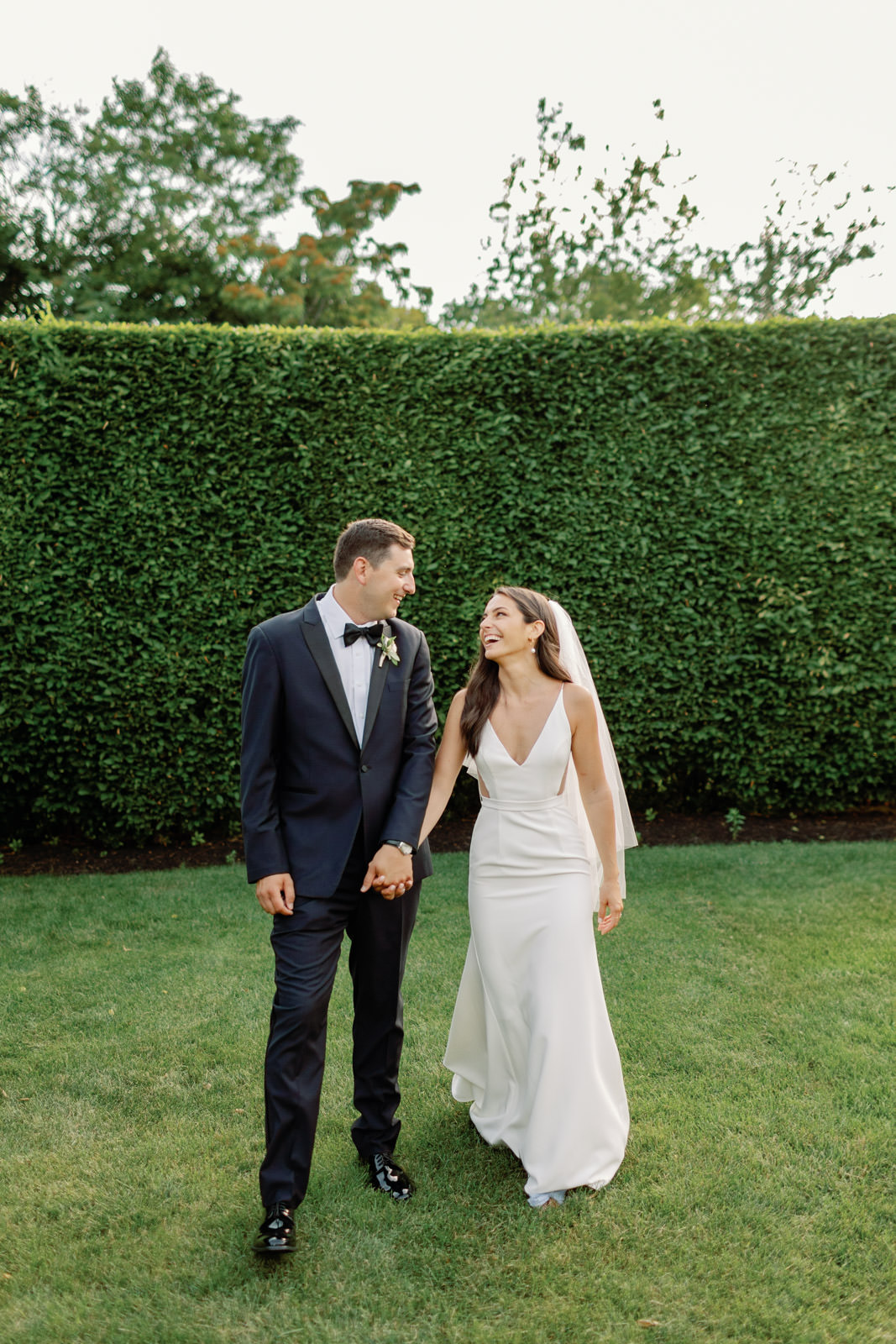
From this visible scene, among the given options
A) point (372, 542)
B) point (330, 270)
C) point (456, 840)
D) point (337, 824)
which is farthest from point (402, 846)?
point (330, 270)

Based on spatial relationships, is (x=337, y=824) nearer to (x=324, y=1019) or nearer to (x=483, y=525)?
(x=324, y=1019)

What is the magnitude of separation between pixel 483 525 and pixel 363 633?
439 centimetres

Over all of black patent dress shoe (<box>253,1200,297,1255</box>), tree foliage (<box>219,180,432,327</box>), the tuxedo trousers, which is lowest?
black patent dress shoe (<box>253,1200,297,1255</box>)

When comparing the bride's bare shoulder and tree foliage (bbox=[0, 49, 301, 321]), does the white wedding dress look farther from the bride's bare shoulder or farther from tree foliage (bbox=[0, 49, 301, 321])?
tree foliage (bbox=[0, 49, 301, 321])

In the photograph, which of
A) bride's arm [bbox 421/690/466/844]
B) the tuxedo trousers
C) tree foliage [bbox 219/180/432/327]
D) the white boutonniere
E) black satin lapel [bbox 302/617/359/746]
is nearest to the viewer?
the tuxedo trousers

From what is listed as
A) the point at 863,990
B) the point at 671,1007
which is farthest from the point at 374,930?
the point at 863,990

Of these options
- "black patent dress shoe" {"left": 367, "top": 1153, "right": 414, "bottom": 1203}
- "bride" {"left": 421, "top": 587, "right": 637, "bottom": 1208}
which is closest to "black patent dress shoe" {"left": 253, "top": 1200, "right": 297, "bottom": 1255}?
"black patent dress shoe" {"left": 367, "top": 1153, "right": 414, "bottom": 1203}

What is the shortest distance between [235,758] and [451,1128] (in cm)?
420

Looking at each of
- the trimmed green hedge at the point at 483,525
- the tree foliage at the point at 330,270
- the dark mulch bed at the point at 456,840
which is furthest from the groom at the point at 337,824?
the tree foliage at the point at 330,270

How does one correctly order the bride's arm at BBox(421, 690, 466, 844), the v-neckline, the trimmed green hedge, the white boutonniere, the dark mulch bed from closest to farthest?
1. the white boutonniere
2. the v-neckline
3. the bride's arm at BBox(421, 690, 466, 844)
4. the trimmed green hedge
5. the dark mulch bed

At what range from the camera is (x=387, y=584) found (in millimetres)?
3264

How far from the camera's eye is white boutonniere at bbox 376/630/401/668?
3303mm

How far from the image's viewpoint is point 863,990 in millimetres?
4820

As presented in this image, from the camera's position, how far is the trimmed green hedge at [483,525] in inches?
280
